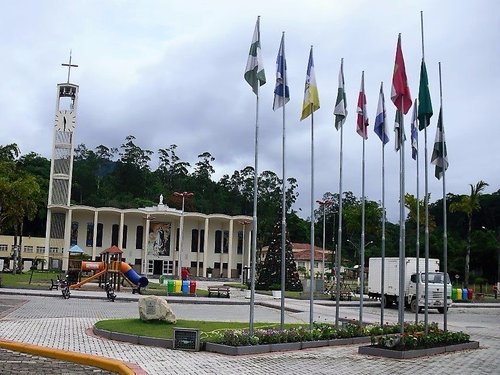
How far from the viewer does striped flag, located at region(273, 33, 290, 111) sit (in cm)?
1677

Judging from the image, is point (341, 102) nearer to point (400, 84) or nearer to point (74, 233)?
point (400, 84)

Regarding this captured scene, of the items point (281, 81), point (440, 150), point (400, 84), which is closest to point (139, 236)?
point (440, 150)

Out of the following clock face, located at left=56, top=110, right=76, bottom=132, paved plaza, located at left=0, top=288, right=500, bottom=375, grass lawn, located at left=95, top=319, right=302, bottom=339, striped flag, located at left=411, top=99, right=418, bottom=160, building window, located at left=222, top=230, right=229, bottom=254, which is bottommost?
paved plaza, located at left=0, top=288, right=500, bottom=375

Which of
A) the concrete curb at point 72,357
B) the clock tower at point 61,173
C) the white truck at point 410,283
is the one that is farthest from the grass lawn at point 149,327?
the clock tower at point 61,173

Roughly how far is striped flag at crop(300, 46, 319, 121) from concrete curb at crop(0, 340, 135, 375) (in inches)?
355

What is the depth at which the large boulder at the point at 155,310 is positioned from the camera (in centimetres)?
1747

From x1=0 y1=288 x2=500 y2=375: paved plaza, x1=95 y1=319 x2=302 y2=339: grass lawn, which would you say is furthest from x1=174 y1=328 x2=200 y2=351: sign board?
x1=95 y1=319 x2=302 y2=339: grass lawn

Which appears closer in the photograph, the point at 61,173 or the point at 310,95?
the point at 310,95

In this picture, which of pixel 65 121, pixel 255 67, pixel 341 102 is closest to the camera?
→ pixel 255 67

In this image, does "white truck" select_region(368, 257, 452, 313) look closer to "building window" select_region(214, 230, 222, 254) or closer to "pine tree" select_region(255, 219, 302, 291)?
"pine tree" select_region(255, 219, 302, 291)

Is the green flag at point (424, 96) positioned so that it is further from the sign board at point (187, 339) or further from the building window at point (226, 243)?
the building window at point (226, 243)

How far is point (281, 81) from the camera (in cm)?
1680

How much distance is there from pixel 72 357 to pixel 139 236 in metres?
72.1

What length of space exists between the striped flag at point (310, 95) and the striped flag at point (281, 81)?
2.70 feet
